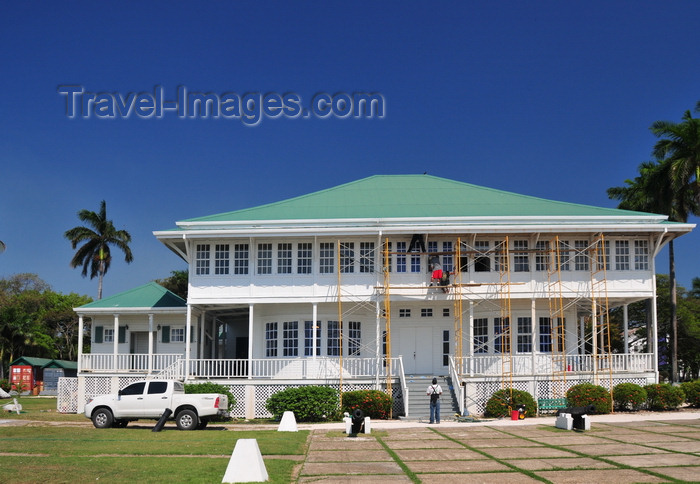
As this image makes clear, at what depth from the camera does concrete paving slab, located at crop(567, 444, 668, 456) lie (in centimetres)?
1600

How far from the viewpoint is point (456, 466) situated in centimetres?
1440

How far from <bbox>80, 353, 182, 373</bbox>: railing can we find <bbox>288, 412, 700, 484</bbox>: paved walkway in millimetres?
10192

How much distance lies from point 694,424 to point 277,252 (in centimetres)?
1616

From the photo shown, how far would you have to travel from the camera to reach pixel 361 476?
13.4 m

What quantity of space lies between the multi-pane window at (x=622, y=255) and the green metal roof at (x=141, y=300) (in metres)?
18.6

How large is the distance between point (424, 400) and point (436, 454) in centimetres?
1067

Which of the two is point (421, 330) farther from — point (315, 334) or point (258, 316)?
point (258, 316)

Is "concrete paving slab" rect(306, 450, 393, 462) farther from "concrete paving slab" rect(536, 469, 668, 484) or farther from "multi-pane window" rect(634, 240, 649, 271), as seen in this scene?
"multi-pane window" rect(634, 240, 649, 271)

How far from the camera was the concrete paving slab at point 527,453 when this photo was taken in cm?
1566

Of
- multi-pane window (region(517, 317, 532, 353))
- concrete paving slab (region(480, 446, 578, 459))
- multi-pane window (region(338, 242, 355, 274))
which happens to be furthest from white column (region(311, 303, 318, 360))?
concrete paving slab (region(480, 446, 578, 459))

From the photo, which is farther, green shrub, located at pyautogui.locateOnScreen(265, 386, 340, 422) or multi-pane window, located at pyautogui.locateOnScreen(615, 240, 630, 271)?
multi-pane window, located at pyautogui.locateOnScreen(615, 240, 630, 271)

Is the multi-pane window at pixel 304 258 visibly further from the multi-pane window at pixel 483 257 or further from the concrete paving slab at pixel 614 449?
the concrete paving slab at pixel 614 449

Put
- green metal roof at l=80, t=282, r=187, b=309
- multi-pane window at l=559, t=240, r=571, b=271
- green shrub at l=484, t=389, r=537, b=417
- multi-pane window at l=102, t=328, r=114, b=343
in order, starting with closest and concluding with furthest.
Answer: green shrub at l=484, t=389, r=537, b=417
multi-pane window at l=559, t=240, r=571, b=271
green metal roof at l=80, t=282, r=187, b=309
multi-pane window at l=102, t=328, r=114, b=343

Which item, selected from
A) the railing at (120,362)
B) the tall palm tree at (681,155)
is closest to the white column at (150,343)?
the railing at (120,362)
